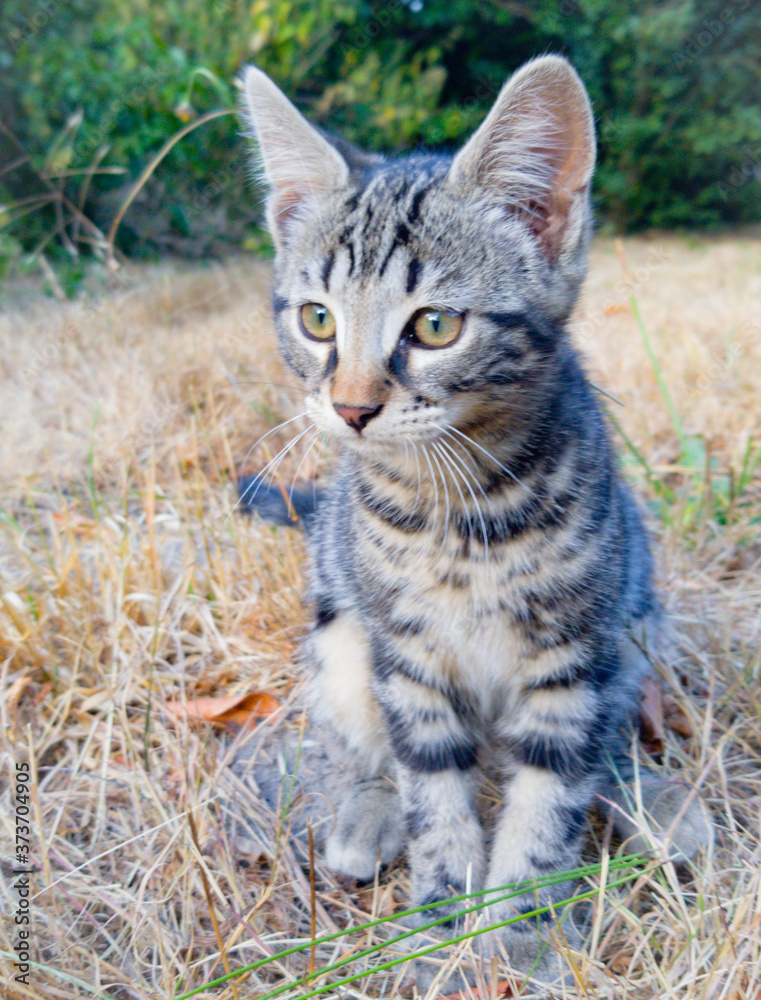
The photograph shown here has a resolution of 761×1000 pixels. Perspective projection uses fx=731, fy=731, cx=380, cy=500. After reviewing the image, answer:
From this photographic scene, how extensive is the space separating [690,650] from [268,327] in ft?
8.30

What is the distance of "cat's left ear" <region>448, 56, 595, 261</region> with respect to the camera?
3.84ft

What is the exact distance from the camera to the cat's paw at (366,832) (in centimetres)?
147

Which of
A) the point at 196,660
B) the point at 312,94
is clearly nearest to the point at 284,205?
the point at 196,660

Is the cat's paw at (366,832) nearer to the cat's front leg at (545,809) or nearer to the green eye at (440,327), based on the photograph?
the cat's front leg at (545,809)

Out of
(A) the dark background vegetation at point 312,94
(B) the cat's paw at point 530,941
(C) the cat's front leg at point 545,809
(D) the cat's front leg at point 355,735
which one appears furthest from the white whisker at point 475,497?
(A) the dark background vegetation at point 312,94

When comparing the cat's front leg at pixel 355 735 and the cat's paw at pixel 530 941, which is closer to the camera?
the cat's paw at pixel 530 941

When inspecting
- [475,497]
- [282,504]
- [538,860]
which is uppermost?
[475,497]

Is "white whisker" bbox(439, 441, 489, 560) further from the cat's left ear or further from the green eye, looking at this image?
the cat's left ear

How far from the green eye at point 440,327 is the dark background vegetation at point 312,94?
2.21m

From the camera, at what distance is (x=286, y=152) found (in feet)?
4.76

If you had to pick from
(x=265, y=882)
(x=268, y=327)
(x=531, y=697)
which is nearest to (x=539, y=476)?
(x=531, y=697)

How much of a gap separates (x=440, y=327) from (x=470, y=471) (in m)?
0.26

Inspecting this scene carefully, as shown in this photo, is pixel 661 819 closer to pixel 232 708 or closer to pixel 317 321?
pixel 232 708

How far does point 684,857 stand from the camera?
4.26 ft
